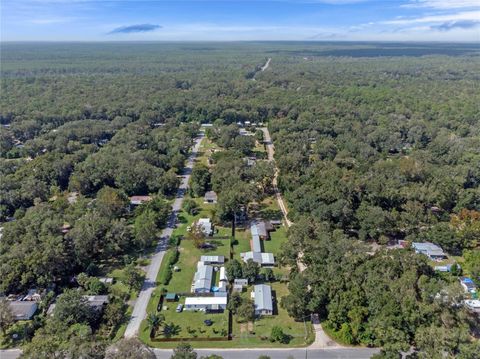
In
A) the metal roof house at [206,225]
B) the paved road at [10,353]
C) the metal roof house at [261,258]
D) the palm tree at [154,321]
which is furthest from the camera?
the metal roof house at [206,225]

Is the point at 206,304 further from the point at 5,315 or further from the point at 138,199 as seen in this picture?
the point at 138,199

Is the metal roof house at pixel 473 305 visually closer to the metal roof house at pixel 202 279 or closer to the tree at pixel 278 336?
the tree at pixel 278 336

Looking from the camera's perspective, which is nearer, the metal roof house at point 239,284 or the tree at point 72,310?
the tree at point 72,310

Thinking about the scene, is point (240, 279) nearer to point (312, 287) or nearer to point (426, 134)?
point (312, 287)

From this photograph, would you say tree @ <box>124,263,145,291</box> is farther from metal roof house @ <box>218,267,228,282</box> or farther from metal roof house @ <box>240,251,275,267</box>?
metal roof house @ <box>240,251,275,267</box>

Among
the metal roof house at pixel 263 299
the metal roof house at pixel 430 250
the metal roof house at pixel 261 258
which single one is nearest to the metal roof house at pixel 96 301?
the metal roof house at pixel 263 299

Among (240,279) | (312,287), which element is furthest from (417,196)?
(240,279)
